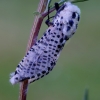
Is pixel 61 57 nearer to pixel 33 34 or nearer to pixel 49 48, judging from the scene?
pixel 49 48

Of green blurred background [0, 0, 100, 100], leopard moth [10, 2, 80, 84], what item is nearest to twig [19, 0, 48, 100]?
leopard moth [10, 2, 80, 84]

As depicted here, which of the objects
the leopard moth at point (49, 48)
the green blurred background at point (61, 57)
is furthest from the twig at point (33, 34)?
the green blurred background at point (61, 57)

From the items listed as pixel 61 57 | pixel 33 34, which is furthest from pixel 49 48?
pixel 61 57

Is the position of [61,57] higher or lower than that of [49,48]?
higher

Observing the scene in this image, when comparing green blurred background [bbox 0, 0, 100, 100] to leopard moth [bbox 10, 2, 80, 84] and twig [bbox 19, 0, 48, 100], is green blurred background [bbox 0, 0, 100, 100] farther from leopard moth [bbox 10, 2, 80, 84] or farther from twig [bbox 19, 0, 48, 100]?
twig [bbox 19, 0, 48, 100]

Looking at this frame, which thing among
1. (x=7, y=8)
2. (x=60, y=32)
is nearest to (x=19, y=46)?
(x=7, y=8)

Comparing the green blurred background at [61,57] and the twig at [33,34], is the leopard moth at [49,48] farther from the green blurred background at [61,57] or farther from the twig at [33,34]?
the green blurred background at [61,57]
